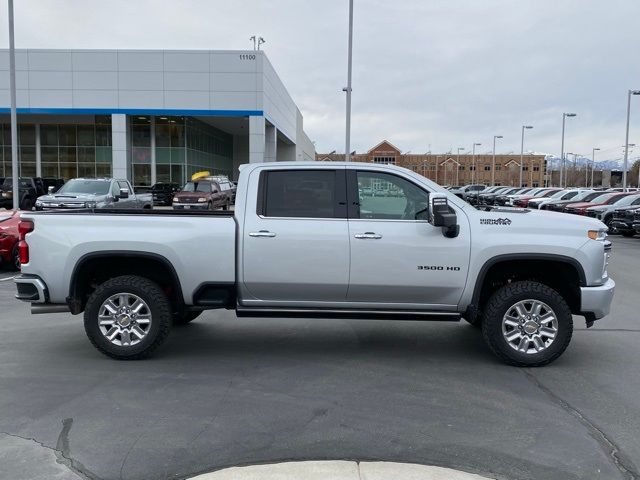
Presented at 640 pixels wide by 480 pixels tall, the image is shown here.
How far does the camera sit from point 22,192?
2817cm

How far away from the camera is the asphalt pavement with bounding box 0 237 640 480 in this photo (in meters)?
4.02

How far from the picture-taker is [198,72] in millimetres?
39125

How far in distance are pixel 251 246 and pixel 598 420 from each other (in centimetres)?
344

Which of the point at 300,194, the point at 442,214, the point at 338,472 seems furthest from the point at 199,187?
the point at 338,472

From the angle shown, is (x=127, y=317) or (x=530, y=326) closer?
(x=530, y=326)

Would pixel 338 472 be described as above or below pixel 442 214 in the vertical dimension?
below

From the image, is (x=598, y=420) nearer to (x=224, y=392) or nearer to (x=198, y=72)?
(x=224, y=392)

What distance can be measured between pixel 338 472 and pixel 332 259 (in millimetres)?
2519

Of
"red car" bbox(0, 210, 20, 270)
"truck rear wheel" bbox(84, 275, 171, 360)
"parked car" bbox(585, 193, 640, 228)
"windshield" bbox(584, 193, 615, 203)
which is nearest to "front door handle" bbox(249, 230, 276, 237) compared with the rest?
→ "truck rear wheel" bbox(84, 275, 171, 360)

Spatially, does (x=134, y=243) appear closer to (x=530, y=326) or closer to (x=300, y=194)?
(x=300, y=194)

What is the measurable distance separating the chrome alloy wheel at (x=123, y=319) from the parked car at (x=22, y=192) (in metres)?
24.1

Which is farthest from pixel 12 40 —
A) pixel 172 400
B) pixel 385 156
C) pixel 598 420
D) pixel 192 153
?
pixel 385 156

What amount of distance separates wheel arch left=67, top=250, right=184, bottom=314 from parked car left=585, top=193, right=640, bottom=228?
20.3m

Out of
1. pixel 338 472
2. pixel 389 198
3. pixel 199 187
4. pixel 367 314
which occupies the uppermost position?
pixel 199 187
